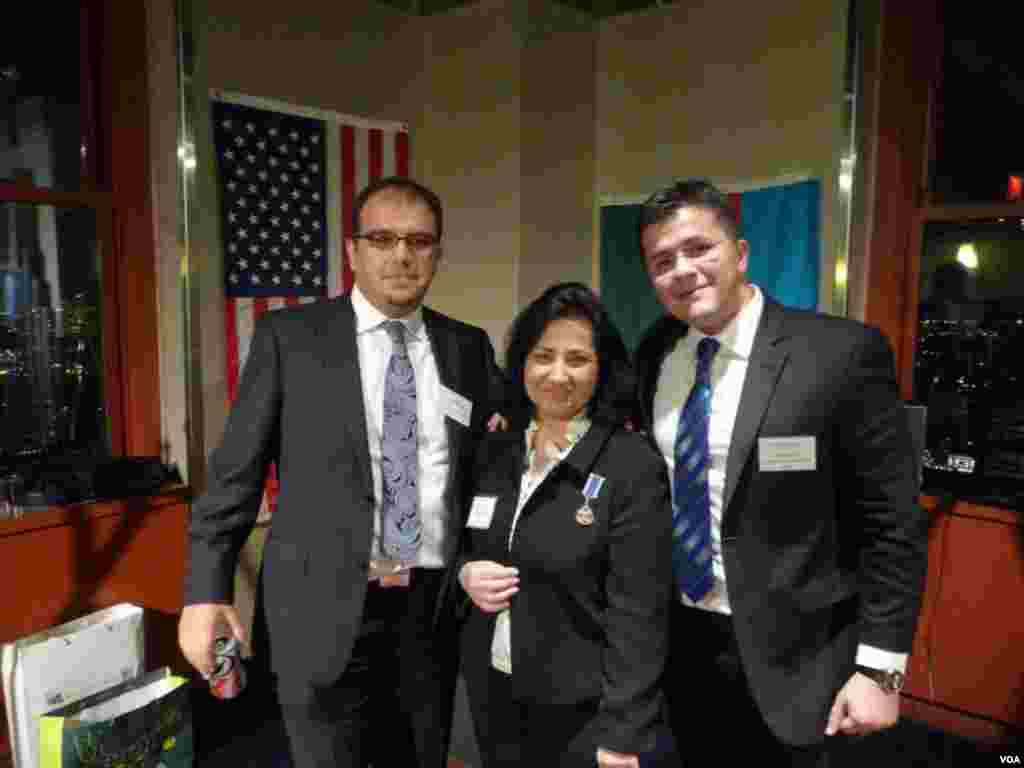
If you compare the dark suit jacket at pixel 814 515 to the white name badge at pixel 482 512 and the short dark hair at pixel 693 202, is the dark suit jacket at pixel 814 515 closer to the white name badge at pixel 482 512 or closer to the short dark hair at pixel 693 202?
the short dark hair at pixel 693 202

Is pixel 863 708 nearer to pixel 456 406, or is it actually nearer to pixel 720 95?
pixel 456 406

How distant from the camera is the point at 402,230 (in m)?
1.73

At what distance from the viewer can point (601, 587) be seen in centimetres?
149

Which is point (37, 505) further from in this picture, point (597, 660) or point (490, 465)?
point (597, 660)

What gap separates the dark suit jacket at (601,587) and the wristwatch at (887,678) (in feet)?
1.31

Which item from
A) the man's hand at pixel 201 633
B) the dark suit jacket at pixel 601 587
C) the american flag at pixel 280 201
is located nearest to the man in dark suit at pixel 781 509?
the dark suit jacket at pixel 601 587

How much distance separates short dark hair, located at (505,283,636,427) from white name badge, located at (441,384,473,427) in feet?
0.90

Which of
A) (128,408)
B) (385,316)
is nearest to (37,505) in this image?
(128,408)

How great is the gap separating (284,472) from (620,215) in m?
2.92

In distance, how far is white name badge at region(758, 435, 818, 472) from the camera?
54.6 inches

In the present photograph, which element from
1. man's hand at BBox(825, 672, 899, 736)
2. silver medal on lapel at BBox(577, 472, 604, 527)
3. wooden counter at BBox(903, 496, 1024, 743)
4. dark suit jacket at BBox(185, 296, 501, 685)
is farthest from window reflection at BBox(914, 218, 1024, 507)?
dark suit jacket at BBox(185, 296, 501, 685)

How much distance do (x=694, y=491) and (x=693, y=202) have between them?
0.59 metres

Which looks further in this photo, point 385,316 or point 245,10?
point 245,10

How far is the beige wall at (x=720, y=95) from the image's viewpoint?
10.9ft
